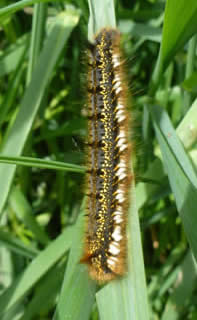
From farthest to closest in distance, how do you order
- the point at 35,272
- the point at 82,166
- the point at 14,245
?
the point at 14,245 < the point at 35,272 < the point at 82,166

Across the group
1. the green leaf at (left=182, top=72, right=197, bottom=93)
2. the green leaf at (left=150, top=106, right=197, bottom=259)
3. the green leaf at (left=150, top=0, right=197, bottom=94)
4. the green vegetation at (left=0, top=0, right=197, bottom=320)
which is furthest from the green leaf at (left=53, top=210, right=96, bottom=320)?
the green leaf at (left=182, top=72, right=197, bottom=93)

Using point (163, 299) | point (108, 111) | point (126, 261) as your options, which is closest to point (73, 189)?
point (163, 299)

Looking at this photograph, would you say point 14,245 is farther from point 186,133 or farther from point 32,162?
point 186,133

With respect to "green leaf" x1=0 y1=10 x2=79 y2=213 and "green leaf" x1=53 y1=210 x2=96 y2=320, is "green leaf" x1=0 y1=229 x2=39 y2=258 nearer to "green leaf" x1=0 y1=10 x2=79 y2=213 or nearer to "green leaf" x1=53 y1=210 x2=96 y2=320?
"green leaf" x1=0 y1=10 x2=79 y2=213

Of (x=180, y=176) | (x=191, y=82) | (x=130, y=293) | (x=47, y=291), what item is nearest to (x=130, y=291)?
(x=130, y=293)

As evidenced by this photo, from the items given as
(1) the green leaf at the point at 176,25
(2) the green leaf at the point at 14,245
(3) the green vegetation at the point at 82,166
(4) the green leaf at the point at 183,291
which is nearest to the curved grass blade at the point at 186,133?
(3) the green vegetation at the point at 82,166

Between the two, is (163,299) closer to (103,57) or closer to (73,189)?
(73,189)

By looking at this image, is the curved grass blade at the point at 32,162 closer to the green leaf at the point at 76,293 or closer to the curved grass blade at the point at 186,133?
the green leaf at the point at 76,293
